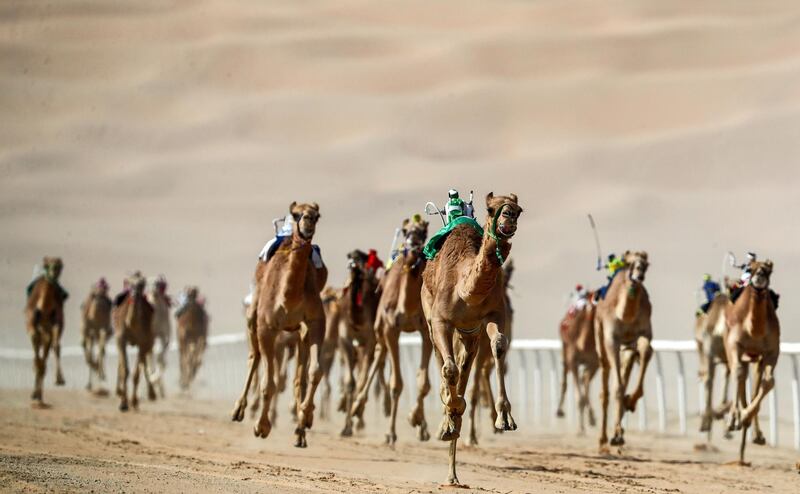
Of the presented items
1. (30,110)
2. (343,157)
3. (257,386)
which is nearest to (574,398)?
(257,386)

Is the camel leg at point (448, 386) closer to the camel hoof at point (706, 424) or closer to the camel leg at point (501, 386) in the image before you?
the camel leg at point (501, 386)

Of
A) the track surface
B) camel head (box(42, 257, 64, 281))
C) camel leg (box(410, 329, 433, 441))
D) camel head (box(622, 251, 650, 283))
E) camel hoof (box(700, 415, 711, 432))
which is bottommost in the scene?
the track surface

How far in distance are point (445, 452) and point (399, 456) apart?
1034mm

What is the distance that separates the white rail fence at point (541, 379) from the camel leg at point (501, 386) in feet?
28.6

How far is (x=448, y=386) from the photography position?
11766 mm

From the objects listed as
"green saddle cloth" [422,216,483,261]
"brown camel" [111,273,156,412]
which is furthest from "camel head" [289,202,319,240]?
"brown camel" [111,273,156,412]

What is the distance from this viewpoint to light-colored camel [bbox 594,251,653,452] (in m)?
17.0

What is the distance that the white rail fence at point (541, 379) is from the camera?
22156 millimetres

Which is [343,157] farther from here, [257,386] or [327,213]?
[257,386]

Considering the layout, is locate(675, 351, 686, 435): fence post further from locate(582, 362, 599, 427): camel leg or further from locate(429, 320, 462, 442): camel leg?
locate(429, 320, 462, 442): camel leg

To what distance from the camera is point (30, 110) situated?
108 metres

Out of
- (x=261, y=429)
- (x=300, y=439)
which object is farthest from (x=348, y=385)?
(x=261, y=429)

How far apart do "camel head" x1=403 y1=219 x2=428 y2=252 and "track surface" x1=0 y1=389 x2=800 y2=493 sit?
248 centimetres

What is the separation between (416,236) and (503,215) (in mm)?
5546
